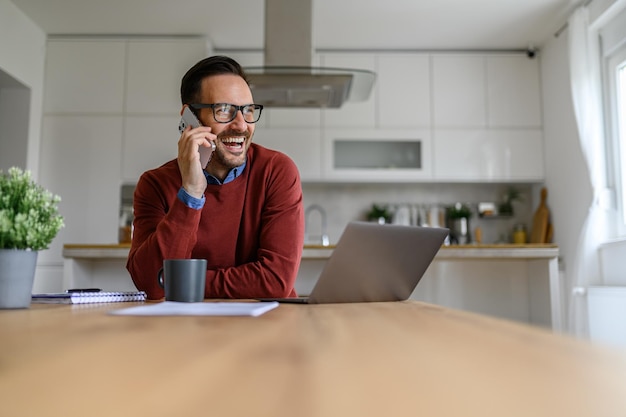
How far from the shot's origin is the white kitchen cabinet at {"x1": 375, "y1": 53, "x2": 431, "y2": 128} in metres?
4.92

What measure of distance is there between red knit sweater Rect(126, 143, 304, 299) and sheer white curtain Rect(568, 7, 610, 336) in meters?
2.95

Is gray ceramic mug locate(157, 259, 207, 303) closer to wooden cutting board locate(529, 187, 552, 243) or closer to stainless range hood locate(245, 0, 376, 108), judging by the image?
stainless range hood locate(245, 0, 376, 108)

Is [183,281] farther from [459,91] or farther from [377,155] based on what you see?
[459,91]

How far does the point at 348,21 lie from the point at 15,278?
12.8 ft

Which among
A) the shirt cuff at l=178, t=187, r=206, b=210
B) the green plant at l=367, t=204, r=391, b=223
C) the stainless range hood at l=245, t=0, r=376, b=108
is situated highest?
the stainless range hood at l=245, t=0, r=376, b=108

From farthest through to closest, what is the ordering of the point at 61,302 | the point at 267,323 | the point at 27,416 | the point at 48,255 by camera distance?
the point at 48,255, the point at 61,302, the point at 267,323, the point at 27,416

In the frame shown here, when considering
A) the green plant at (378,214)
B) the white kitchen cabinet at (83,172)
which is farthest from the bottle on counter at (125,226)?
the green plant at (378,214)

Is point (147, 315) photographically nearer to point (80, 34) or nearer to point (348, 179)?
point (348, 179)

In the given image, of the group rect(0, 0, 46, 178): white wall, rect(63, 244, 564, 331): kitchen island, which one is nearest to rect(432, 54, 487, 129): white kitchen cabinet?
rect(63, 244, 564, 331): kitchen island

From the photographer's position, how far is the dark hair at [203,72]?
70.6 inches

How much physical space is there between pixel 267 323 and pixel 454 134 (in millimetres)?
4547

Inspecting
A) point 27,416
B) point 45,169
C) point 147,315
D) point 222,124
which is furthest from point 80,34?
point 27,416

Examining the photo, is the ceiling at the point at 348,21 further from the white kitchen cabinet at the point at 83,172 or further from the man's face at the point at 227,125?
the man's face at the point at 227,125

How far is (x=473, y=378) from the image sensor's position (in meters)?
0.25
